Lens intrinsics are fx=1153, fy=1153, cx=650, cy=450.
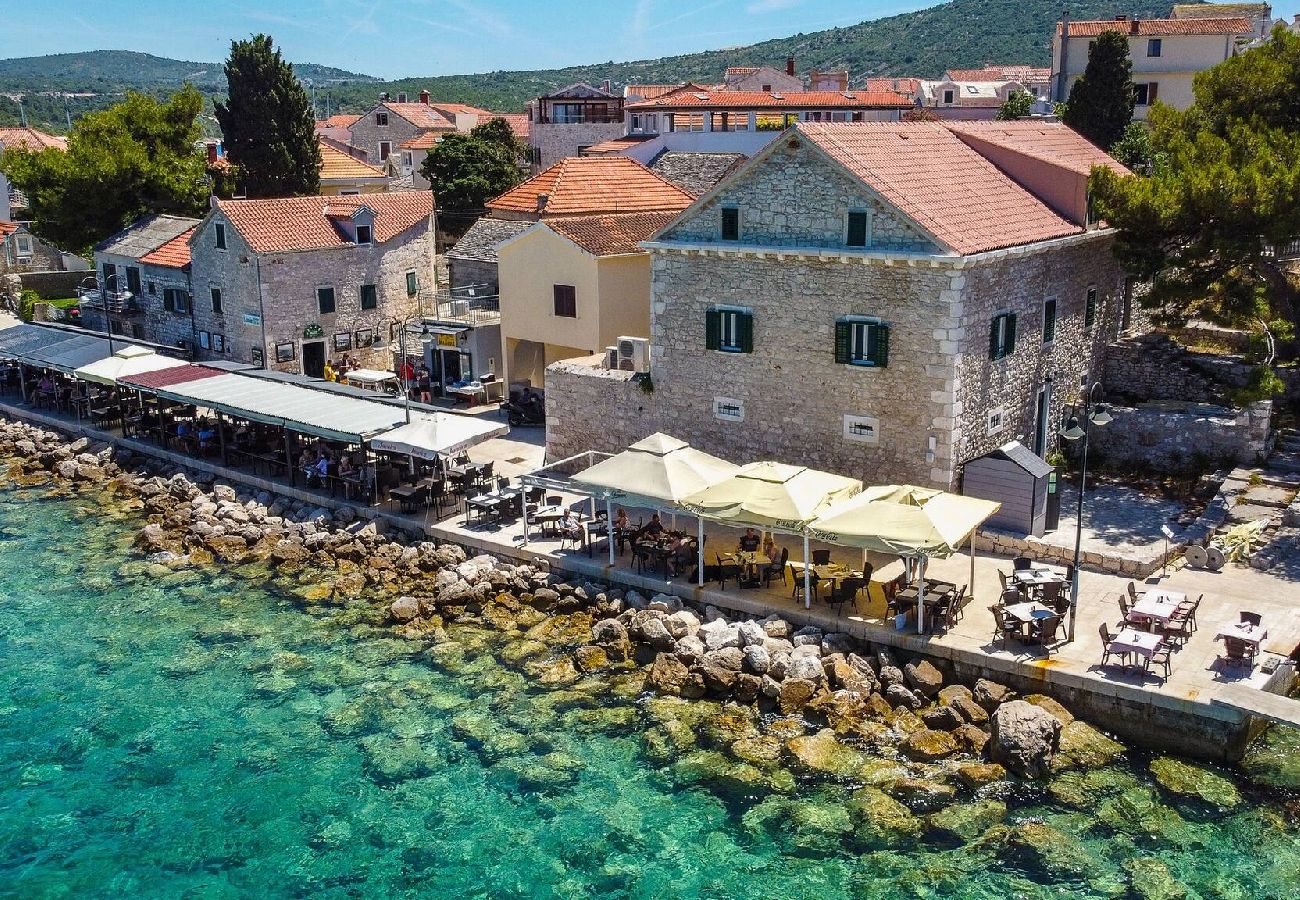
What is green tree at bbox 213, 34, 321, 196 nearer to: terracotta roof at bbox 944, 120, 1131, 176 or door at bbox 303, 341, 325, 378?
door at bbox 303, 341, 325, 378

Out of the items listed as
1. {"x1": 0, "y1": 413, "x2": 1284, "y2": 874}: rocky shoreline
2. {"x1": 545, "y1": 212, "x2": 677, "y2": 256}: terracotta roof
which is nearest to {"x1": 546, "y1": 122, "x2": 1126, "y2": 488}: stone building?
{"x1": 545, "y1": 212, "x2": 677, "y2": 256}: terracotta roof

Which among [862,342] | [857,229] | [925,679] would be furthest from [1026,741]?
[857,229]

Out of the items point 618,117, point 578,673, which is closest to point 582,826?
point 578,673

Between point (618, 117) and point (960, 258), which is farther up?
point (618, 117)

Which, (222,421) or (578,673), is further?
(222,421)

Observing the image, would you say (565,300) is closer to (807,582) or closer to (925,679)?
(807,582)

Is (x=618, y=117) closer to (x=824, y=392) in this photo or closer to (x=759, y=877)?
(x=824, y=392)
